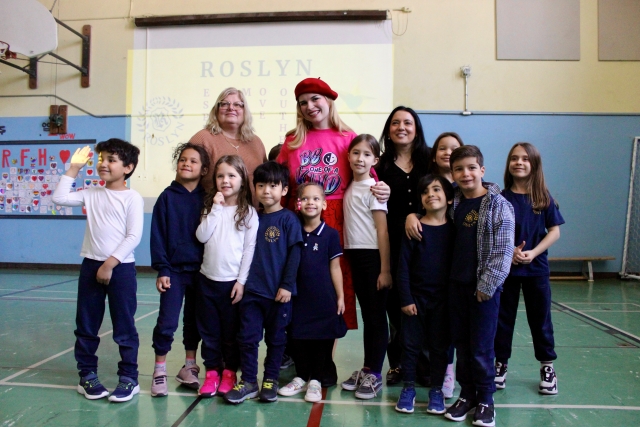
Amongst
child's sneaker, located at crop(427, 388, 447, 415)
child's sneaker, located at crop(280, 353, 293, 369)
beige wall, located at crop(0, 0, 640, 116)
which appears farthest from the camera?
beige wall, located at crop(0, 0, 640, 116)

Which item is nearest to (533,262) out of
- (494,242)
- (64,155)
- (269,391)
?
(494,242)

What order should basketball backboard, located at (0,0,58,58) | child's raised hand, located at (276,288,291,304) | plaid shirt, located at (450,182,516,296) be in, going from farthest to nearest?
1. basketball backboard, located at (0,0,58,58)
2. child's raised hand, located at (276,288,291,304)
3. plaid shirt, located at (450,182,516,296)

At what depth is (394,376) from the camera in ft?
7.79

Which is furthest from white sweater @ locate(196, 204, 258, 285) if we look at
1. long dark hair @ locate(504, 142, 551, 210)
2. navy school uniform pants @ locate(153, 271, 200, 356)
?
long dark hair @ locate(504, 142, 551, 210)

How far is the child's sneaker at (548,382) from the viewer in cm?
222

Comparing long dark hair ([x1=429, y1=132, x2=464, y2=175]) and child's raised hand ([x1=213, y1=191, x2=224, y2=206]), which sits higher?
long dark hair ([x1=429, y1=132, x2=464, y2=175])

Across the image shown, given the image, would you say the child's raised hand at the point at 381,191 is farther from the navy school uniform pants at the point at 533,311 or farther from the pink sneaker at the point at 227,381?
the pink sneaker at the point at 227,381

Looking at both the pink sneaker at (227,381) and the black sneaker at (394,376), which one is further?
the black sneaker at (394,376)

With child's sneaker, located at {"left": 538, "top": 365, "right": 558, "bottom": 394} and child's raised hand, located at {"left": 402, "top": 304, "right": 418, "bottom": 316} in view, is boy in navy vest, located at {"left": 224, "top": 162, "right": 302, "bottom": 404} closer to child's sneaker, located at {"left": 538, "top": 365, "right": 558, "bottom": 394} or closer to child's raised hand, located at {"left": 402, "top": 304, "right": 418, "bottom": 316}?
child's raised hand, located at {"left": 402, "top": 304, "right": 418, "bottom": 316}

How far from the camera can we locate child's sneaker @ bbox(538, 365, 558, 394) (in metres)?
2.22

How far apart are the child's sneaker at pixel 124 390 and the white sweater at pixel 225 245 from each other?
0.60 m

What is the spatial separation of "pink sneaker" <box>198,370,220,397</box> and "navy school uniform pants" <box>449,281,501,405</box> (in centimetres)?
110

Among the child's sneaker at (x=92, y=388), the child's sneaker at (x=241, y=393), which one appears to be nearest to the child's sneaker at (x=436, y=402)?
the child's sneaker at (x=241, y=393)

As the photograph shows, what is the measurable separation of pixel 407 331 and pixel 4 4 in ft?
19.9
